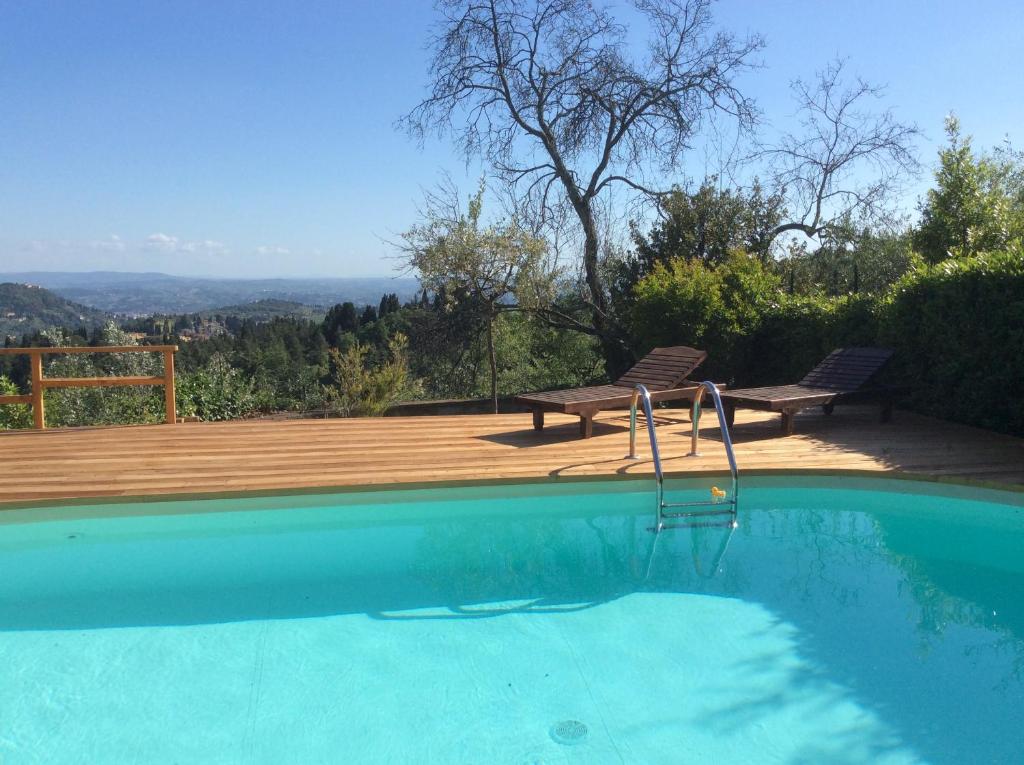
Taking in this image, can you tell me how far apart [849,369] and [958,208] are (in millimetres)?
4448

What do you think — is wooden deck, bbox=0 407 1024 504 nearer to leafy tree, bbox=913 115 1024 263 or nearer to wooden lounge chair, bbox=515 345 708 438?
wooden lounge chair, bbox=515 345 708 438

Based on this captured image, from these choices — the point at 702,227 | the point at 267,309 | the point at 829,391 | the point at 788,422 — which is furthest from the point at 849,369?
the point at 267,309

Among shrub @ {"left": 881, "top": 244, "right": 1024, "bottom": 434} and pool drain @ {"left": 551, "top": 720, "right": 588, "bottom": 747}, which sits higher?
shrub @ {"left": 881, "top": 244, "right": 1024, "bottom": 434}

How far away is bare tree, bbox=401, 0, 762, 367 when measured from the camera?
13789 millimetres

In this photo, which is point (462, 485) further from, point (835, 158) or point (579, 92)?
point (835, 158)

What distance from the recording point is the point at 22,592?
4785mm

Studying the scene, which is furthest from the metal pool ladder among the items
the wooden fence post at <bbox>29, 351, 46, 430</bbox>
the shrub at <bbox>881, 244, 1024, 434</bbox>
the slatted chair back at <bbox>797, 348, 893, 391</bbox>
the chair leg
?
the wooden fence post at <bbox>29, 351, 46, 430</bbox>

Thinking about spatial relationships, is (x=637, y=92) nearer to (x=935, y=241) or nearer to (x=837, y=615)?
(x=935, y=241)

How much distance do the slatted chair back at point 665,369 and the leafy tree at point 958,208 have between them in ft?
15.6

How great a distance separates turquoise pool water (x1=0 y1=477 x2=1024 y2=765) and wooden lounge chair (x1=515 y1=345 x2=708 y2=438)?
123 cm

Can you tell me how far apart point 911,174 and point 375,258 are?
1051 cm

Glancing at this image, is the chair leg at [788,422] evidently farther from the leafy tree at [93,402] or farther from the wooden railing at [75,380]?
the leafy tree at [93,402]

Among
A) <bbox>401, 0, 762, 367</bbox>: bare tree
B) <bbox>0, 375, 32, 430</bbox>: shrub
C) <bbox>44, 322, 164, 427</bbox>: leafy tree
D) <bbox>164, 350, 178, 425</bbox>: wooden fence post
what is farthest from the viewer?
<bbox>401, 0, 762, 367</bbox>: bare tree

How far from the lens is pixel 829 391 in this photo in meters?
7.54
